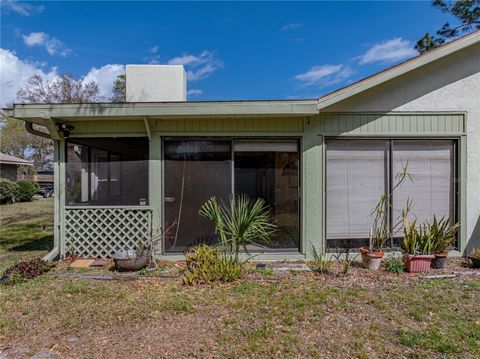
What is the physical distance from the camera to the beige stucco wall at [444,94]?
5121 mm

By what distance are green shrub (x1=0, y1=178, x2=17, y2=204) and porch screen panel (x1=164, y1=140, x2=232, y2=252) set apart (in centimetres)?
1417

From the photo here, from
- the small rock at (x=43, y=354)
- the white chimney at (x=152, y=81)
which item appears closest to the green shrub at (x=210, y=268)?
the small rock at (x=43, y=354)

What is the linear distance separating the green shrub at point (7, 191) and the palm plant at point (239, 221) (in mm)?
14679

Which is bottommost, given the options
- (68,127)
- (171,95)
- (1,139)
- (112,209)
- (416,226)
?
(416,226)

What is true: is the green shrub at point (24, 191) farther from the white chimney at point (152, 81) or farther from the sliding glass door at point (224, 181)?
the sliding glass door at point (224, 181)

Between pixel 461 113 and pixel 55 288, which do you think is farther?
pixel 461 113

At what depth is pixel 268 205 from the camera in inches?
204

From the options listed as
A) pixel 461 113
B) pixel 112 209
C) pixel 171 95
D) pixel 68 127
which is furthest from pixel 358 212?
pixel 68 127

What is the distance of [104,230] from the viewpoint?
517 cm

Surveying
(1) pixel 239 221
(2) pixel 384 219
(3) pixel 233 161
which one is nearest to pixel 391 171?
(2) pixel 384 219

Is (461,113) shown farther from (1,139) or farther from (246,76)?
(1,139)

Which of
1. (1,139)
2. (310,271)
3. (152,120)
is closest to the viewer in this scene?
(310,271)

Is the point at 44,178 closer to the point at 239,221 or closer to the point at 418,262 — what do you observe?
the point at 239,221

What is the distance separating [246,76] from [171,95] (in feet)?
28.6
